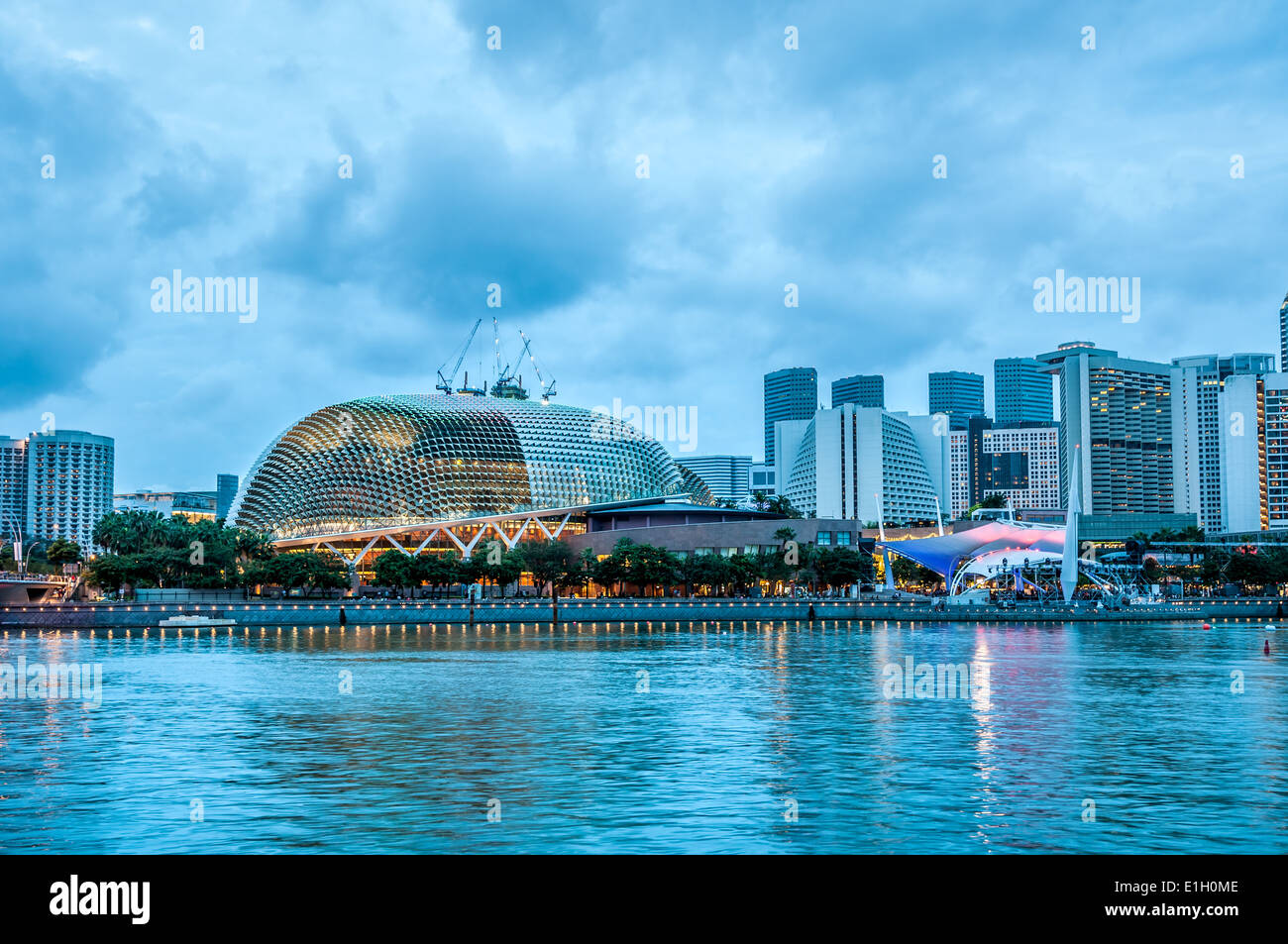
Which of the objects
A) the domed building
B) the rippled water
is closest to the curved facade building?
the domed building

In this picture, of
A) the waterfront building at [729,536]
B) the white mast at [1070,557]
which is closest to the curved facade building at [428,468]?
the waterfront building at [729,536]

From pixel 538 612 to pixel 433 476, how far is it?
44.7 meters

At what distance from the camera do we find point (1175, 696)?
42844mm

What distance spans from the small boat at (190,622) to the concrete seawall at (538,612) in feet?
6.26

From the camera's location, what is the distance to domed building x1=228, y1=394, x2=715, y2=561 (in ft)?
485

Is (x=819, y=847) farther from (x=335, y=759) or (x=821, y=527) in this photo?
(x=821, y=527)

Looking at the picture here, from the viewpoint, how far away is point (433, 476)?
149 meters

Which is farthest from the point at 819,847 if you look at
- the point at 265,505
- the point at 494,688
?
the point at 265,505

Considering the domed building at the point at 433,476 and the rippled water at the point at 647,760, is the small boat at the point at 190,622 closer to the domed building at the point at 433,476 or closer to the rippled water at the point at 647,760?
the rippled water at the point at 647,760

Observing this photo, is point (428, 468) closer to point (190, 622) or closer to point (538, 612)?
point (538, 612)

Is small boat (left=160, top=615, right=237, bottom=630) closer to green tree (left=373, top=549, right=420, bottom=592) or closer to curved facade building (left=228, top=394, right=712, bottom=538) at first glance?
green tree (left=373, top=549, right=420, bottom=592)

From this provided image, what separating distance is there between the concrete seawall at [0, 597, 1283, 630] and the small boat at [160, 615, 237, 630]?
191 cm

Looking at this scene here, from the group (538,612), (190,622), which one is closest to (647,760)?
(190,622)
